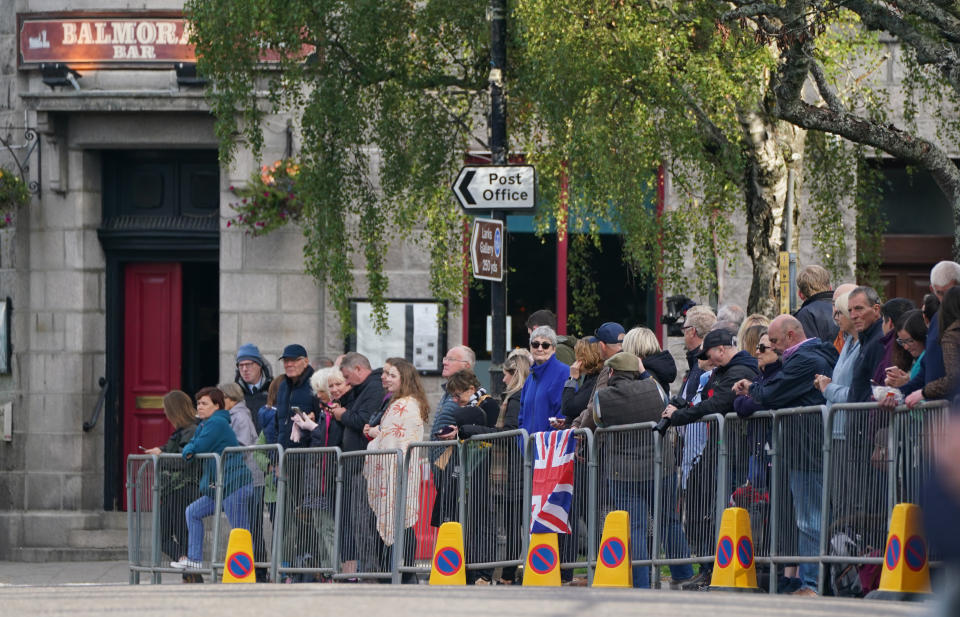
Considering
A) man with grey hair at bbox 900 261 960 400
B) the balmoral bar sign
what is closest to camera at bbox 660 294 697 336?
man with grey hair at bbox 900 261 960 400

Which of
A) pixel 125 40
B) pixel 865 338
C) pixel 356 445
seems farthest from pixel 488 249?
pixel 125 40

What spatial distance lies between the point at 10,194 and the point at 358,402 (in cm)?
654

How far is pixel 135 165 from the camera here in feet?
60.2

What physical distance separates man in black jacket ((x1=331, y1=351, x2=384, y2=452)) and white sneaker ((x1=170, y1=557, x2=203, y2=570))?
63.4 inches

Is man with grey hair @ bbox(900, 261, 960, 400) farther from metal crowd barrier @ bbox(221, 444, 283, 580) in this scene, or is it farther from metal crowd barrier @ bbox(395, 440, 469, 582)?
metal crowd barrier @ bbox(221, 444, 283, 580)

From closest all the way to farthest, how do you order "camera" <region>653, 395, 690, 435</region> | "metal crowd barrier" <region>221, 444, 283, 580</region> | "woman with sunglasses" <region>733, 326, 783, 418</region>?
1. "woman with sunglasses" <region>733, 326, 783, 418</region>
2. "camera" <region>653, 395, 690, 435</region>
3. "metal crowd barrier" <region>221, 444, 283, 580</region>

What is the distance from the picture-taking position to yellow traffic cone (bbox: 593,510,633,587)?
10.6 m

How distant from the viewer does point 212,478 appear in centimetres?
1329

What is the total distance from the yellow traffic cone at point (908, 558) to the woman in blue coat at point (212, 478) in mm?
6021

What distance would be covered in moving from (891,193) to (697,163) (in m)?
5.80

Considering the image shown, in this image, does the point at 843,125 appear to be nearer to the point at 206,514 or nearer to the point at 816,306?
the point at 816,306

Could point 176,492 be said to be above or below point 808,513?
below

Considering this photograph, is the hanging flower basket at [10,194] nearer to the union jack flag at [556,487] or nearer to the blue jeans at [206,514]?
the blue jeans at [206,514]

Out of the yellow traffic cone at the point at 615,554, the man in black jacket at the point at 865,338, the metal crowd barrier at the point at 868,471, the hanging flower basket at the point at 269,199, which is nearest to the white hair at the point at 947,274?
the man in black jacket at the point at 865,338
